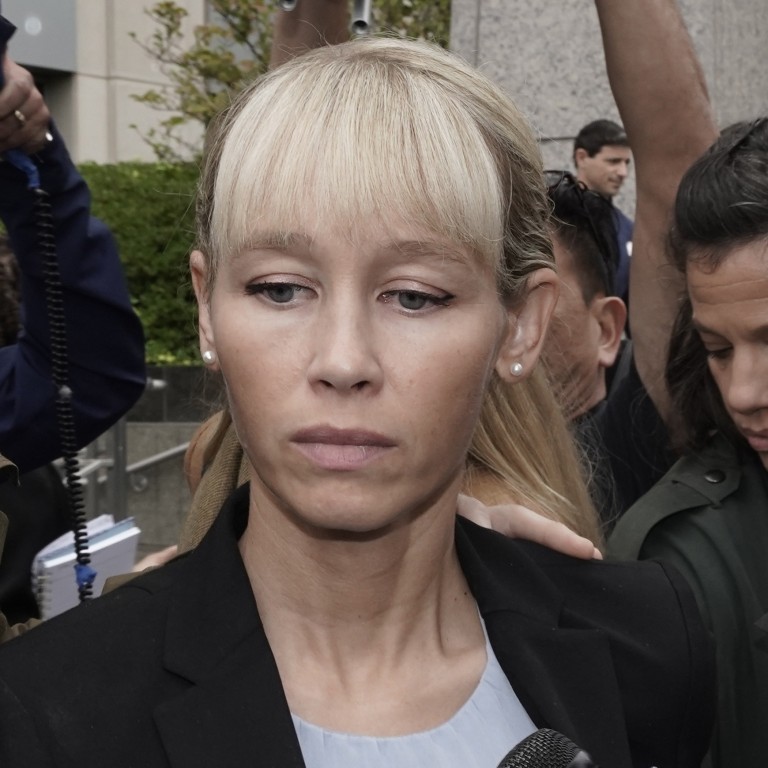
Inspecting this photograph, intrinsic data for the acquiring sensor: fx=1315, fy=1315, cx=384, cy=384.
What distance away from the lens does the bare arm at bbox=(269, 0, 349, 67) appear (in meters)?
2.75

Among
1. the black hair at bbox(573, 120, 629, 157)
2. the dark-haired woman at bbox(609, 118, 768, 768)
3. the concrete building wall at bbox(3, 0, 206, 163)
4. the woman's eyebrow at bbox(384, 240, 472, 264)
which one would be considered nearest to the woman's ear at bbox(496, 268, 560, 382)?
the woman's eyebrow at bbox(384, 240, 472, 264)

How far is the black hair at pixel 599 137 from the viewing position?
243 inches

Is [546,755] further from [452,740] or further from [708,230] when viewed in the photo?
[708,230]

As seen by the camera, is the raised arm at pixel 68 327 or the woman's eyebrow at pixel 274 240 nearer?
the woman's eyebrow at pixel 274 240

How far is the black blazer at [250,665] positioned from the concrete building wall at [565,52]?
334 centimetres

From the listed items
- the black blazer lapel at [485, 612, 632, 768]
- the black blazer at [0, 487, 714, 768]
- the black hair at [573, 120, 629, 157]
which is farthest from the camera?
the black hair at [573, 120, 629, 157]

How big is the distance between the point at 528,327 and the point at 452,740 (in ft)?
2.14

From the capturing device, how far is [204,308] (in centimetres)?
197

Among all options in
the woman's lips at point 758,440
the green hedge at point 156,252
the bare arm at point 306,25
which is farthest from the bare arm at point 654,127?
the green hedge at point 156,252

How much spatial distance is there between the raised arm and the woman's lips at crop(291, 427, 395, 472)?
3.97ft

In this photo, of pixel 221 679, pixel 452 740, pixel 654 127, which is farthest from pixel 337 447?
pixel 654 127

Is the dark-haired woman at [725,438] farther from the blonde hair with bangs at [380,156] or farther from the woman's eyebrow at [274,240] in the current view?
the woman's eyebrow at [274,240]

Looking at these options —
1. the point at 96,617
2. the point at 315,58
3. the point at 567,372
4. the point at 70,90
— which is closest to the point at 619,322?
the point at 567,372

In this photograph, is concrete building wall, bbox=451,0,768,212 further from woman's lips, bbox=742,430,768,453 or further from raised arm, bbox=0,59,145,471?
woman's lips, bbox=742,430,768,453
